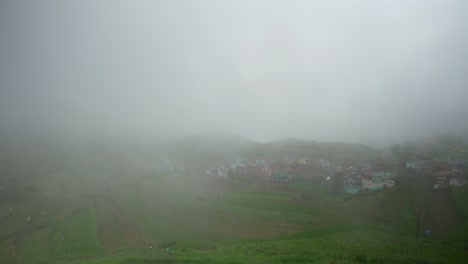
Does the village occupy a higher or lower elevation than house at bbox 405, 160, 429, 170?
lower

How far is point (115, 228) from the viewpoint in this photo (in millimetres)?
26531

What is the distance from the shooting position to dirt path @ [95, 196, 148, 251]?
74.6 feet

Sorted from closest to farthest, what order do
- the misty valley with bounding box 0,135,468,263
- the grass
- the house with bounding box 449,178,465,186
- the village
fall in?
the misty valley with bounding box 0,135,468,263
the grass
the house with bounding box 449,178,465,186
the village

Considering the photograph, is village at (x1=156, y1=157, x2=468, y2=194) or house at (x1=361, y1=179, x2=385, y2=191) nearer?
village at (x1=156, y1=157, x2=468, y2=194)

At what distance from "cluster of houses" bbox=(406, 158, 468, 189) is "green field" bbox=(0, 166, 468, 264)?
114 inches

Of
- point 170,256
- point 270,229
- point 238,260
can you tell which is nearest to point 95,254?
point 170,256

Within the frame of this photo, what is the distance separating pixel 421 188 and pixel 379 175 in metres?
6.57

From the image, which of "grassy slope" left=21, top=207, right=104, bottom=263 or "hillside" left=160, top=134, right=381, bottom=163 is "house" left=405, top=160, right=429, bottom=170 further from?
"grassy slope" left=21, top=207, right=104, bottom=263

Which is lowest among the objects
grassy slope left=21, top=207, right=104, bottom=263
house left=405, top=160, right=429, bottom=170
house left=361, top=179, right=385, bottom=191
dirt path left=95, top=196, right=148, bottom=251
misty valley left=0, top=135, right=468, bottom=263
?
grassy slope left=21, top=207, right=104, bottom=263

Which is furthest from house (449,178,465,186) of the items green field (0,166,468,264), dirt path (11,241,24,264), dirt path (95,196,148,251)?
dirt path (11,241,24,264)

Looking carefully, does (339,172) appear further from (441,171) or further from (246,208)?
(246,208)

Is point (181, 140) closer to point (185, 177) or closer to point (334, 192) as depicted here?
point (185, 177)

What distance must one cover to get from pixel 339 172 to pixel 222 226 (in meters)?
22.5

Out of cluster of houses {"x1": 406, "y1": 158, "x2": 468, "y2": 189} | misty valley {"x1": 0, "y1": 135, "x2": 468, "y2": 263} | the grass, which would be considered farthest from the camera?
cluster of houses {"x1": 406, "y1": 158, "x2": 468, "y2": 189}
